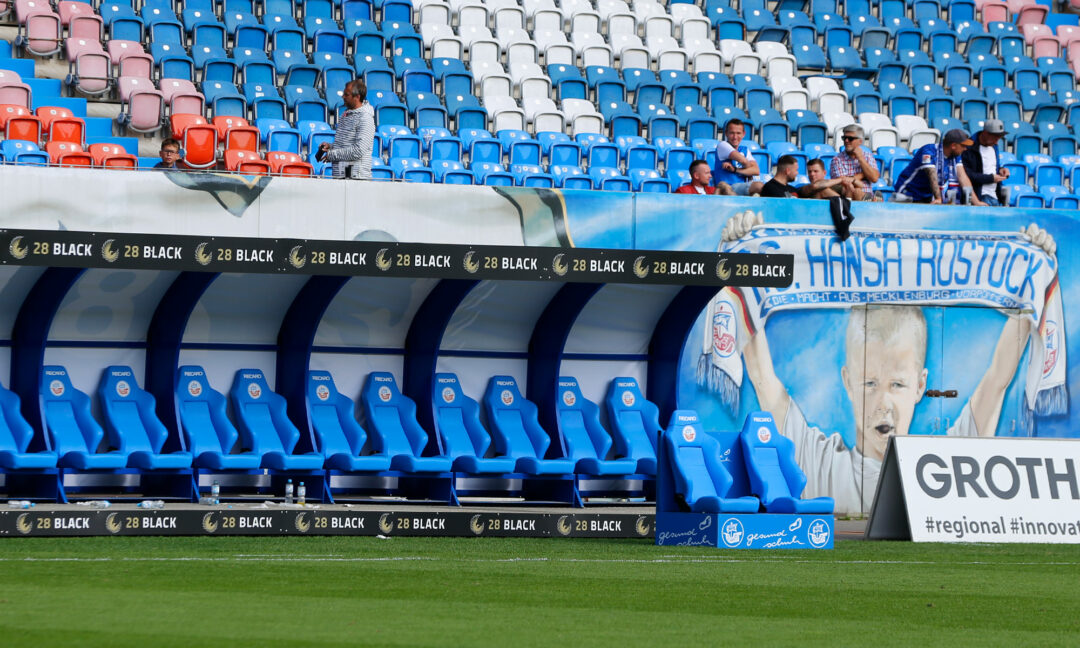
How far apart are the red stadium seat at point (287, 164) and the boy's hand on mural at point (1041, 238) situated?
23.5 ft

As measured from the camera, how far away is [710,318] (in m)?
16.1

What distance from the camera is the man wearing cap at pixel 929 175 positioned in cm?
1691

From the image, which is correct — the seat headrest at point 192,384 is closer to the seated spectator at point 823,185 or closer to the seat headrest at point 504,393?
the seat headrest at point 504,393

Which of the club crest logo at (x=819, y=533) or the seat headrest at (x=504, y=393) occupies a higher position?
the seat headrest at (x=504, y=393)

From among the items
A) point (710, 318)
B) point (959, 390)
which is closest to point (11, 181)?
point (710, 318)

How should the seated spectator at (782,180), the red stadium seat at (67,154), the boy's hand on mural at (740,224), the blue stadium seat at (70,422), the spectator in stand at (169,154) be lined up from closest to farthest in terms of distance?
the blue stadium seat at (70,422), the spectator in stand at (169,154), the red stadium seat at (67,154), the boy's hand on mural at (740,224), the seated spectator at (782,180)

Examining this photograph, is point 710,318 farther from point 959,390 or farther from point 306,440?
point 306,440

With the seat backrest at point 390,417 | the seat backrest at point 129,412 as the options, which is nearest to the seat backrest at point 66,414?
the seat backrest at point 129,412

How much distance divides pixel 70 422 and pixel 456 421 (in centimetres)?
322

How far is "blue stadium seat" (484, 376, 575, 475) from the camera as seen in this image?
14633 mm

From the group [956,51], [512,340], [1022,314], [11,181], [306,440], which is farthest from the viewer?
[956,51]

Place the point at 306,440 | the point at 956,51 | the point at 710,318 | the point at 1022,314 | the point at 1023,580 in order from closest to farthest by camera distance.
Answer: the point at 1023,580 < the point at 306,440 < the point at 710,318 < the point at 1022,314 < the point at 956,51

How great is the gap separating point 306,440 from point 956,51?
1492 cm

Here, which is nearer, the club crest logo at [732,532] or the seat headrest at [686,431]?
the club crest logo at [732,532]
